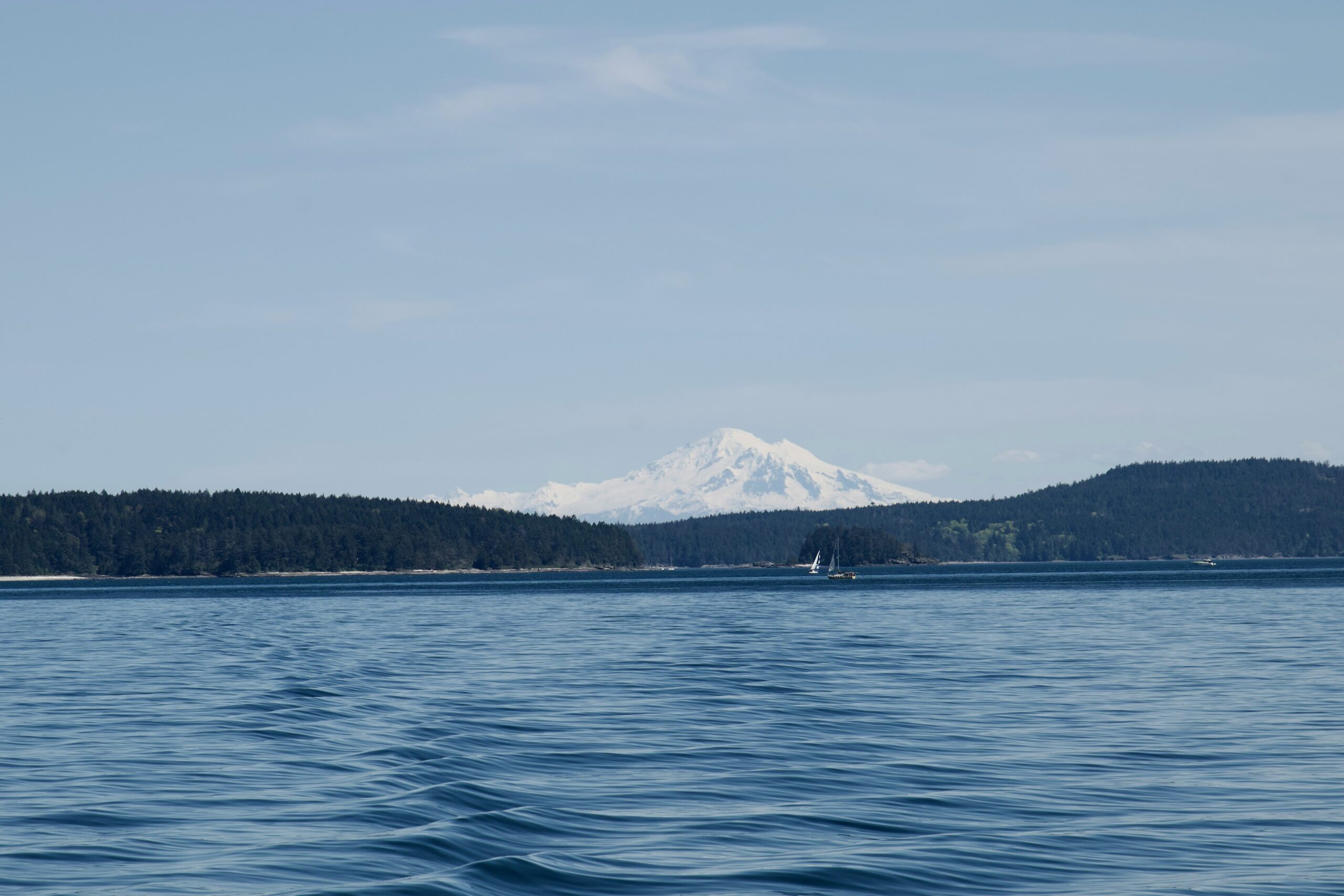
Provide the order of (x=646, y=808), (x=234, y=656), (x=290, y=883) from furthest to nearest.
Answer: (x=234, y=656) < (x=646, y=808) < (x=290, y=883)

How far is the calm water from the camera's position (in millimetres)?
16844

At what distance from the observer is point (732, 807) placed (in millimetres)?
21094

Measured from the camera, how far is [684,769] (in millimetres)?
25000

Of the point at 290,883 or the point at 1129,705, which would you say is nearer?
the point at 290,883

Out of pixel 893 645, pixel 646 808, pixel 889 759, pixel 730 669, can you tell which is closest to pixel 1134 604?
pixel 893 645

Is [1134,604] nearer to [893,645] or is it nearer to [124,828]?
[893,645]

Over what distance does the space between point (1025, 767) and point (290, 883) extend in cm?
1368

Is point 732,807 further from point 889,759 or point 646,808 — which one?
point 889,759

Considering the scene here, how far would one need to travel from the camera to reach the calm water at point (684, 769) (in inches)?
663

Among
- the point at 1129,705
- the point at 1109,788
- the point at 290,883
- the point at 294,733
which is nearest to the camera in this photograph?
the point at 290,883

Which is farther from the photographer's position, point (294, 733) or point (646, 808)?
point (294, 733)

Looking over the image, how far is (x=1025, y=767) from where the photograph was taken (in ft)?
80.7

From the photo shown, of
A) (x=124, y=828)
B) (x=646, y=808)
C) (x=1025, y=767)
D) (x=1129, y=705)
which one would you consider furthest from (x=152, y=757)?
(x=1129, y=705)

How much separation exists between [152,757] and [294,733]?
462 centimetres
